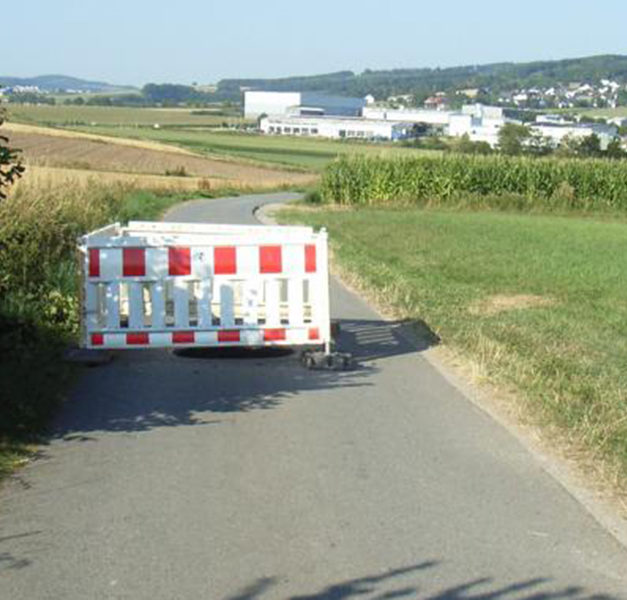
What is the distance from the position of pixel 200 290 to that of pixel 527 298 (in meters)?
7.95

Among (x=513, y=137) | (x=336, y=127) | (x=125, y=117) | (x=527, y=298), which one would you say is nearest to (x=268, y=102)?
(x=125, y=117)

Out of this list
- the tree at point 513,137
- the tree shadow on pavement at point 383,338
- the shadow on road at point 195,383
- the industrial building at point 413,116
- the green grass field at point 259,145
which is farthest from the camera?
the industrial building at point 413,116

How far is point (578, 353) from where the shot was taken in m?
11.7

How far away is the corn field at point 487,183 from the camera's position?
157 ft

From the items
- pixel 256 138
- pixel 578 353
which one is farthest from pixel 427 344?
pixel 256 138

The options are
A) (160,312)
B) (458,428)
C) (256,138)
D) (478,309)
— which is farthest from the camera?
(256,138)

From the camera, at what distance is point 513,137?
79.6 metres

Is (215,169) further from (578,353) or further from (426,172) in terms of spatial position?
(578,353)

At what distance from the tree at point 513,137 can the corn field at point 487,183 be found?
61.9ft

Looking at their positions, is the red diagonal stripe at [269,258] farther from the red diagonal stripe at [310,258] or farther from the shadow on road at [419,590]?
the shadow on road at [419,590]

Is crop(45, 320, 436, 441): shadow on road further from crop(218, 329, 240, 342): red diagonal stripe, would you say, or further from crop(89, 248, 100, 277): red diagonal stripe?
crop(89, 248, 100, 277): red diagonal stripe

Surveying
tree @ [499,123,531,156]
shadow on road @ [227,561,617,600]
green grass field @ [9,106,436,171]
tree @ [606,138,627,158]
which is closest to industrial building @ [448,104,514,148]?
green grass field @ [9,106,436,171]

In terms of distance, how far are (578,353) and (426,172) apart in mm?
37237

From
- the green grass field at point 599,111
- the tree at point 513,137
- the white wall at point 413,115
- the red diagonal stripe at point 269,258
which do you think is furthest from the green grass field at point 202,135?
the red diagonal stripe at point 269,258
